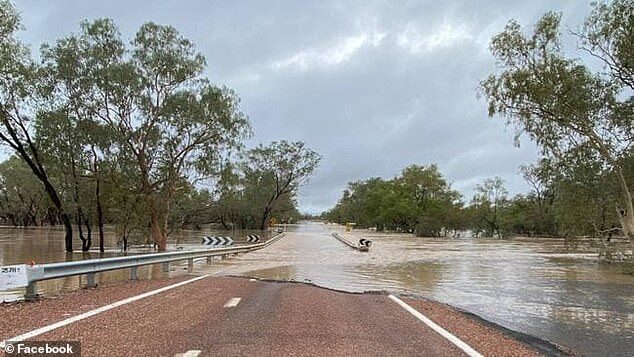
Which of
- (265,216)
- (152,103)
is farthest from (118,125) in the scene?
(265,216)

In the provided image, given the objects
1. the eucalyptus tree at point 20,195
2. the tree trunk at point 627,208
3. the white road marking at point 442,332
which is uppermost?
the eucalyptus tree at point 20,195

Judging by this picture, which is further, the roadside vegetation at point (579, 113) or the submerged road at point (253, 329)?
the roadside vegetation at point (579, 113)

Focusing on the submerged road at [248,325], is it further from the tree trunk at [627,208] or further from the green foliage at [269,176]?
the green foliage at [269,176]

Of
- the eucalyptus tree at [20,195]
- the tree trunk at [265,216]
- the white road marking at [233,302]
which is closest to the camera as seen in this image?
the white road marking at [233,302]

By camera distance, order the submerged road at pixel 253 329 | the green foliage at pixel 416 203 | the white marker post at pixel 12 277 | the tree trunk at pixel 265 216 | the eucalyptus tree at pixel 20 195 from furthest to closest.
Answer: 1. the green foliage at pixel 416 203
2. the tree trunk at pixel 265 216
3. the eucalyptus tree at pixel 20 195
4. the white marker post at pixel 12 277
5. the submerged road at pixel 253 329

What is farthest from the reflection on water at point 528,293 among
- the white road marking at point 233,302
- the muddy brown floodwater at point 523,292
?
the white road marking at point 233,302

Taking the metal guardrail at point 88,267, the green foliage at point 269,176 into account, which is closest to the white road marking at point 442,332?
the metal guardrail at point 88,267

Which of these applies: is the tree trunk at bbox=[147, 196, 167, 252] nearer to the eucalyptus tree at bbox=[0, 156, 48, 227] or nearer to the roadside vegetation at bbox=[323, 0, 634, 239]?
the roadside vegetation at bbox=[323, 0, 634, 239]

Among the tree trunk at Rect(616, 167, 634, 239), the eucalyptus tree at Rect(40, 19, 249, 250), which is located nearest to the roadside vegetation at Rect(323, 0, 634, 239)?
the tree trunk at Rect(616, 167, 634, 239)

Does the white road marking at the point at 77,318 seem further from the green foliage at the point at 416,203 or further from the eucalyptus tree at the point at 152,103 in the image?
the green foliage at the point at 416,203

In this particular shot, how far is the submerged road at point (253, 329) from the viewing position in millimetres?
7227

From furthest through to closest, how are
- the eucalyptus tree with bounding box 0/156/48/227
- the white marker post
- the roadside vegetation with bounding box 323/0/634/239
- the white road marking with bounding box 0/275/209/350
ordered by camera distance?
the eucalyptus tree with bounding box 0/156/48/227, the roadside vegetation with bounding box 323/0/634/239, the white marker post, the white road marking with bounding box 0/275/209/350

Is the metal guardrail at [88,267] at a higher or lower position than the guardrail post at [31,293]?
higher

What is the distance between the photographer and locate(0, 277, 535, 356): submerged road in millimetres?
7227
